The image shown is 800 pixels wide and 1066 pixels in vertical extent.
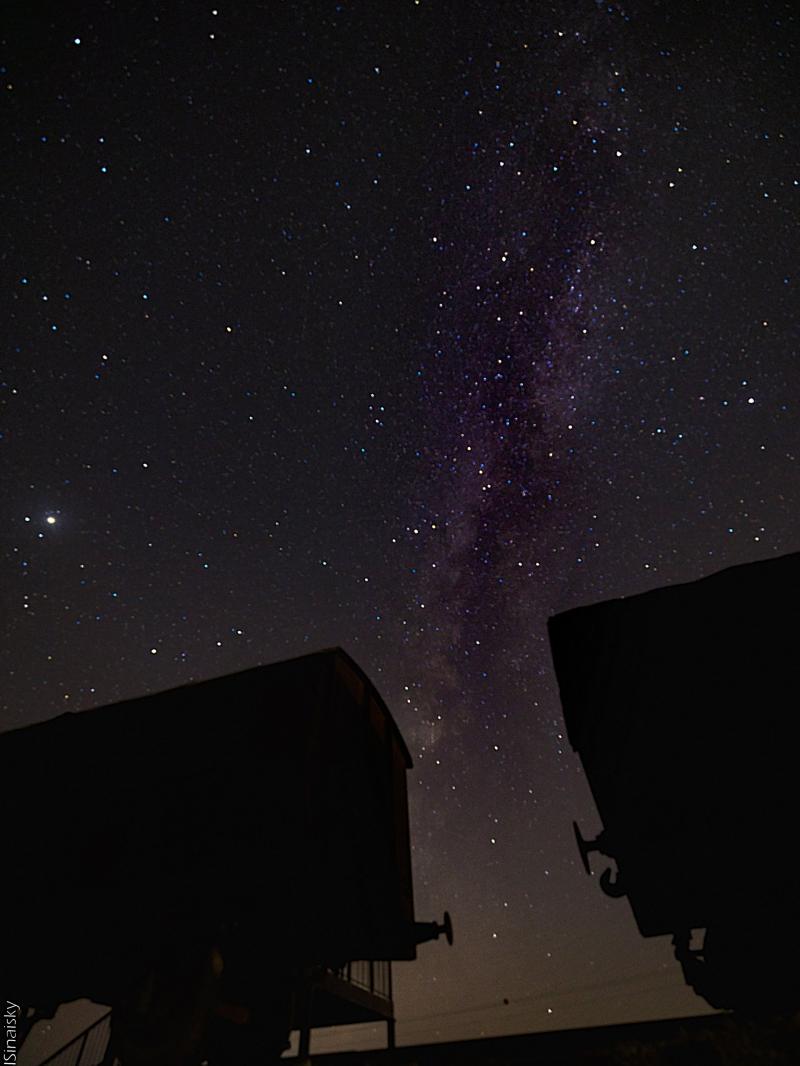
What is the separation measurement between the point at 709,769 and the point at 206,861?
6.06m

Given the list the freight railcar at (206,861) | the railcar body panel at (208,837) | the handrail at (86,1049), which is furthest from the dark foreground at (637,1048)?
the handrail at (86,1049)

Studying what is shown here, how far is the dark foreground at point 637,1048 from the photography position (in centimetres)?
360

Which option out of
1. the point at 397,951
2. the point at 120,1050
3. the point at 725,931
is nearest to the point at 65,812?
the point at 120,1050

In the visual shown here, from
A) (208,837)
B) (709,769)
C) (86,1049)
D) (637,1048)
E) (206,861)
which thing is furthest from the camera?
(86,1049)

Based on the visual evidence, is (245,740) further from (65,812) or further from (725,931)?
(725,931)

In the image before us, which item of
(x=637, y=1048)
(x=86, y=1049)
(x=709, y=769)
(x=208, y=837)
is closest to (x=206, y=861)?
(x=208, y=837)

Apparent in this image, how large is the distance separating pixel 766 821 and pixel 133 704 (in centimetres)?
858

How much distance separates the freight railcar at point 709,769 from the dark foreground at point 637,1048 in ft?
5.49

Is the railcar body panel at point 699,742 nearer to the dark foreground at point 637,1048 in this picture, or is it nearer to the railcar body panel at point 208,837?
the dark foreground at point 637,1048

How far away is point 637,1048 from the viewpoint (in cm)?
393

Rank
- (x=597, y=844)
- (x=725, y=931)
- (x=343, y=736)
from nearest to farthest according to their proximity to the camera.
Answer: (x=725, y=931), (x=597, y=844), (x=343, y=736)

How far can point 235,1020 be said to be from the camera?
17.5ft

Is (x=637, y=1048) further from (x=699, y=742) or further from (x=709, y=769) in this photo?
(x=699, y=742)

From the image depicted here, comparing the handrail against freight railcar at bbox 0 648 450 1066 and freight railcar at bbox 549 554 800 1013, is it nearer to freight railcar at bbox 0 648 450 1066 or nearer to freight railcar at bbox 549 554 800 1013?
freight railcar at bbox 0 648 450 1066
